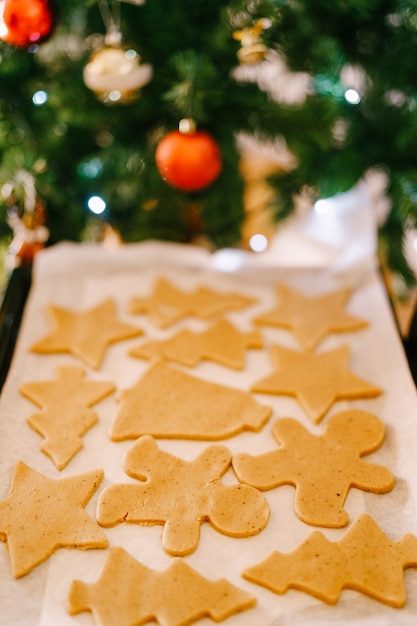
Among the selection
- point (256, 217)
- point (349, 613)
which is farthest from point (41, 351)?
point (256, 217)

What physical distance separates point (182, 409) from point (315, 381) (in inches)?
8.9

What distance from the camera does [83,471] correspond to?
3.05ft

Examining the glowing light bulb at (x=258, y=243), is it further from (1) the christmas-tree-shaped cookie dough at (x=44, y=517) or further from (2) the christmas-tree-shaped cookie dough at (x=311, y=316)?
(1) the christmas-tree-shaped cookie dough at (x=44, y=517)

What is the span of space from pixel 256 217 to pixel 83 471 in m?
1.02

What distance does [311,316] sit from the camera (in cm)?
125

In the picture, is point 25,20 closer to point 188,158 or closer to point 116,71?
point 116,71

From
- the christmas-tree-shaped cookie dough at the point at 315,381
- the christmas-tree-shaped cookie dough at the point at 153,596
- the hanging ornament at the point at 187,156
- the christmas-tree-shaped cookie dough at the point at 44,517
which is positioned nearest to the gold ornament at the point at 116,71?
the hanging ornament at the point at 187,156

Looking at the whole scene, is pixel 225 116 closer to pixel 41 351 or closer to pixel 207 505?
pixel 41 351

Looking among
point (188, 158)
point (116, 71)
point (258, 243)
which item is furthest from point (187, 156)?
point (258, 243)

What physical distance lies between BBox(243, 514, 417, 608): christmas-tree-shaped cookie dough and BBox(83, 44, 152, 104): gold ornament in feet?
2.50

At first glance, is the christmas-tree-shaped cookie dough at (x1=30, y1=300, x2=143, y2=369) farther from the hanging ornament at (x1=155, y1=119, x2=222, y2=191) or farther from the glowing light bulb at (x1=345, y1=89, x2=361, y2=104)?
the glowing light bulb at (x1=345, y1=89, x2=361, y2=104)

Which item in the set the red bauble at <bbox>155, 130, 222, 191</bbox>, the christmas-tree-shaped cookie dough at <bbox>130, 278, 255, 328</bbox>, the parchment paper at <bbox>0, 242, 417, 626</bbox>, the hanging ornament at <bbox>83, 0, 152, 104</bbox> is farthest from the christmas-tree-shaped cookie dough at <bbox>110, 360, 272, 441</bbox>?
the hanging ornament at <bbox>83, 0, 152, 104</bbox>

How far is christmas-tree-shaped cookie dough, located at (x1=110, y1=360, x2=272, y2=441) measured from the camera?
3.24ft

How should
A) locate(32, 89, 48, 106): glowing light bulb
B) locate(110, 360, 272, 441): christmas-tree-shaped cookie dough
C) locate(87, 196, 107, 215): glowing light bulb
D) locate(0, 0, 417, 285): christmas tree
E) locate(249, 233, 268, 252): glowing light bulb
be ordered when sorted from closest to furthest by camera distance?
locate(110, 360, 272, 441): christmas-tree-shaped cookie dough
locate(0, 0, 417, 285): christmas tree
locate(32, 89, 48, 106): glowing light bulb
locate(87, 196, 107, 215): glowing light bulb
locate(249, 233, 268, 252): glowing light bulb
